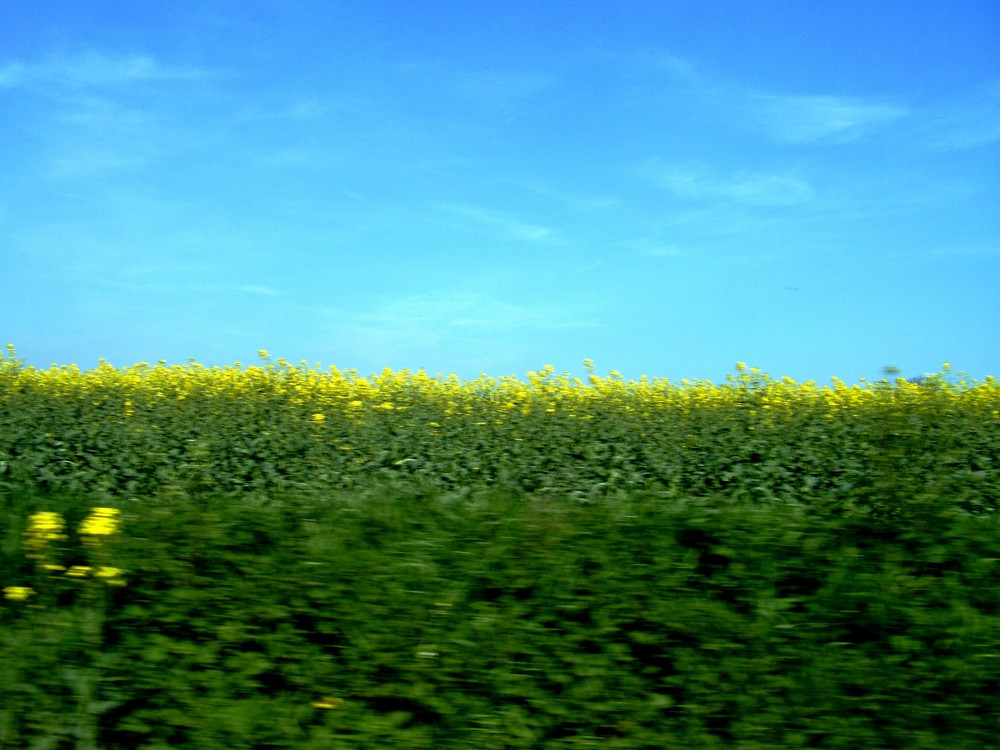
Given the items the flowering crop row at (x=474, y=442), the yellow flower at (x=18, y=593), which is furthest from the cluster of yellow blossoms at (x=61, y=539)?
the flowering crop row at (x=474, y=442)

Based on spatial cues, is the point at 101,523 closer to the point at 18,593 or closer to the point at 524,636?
the point at 18,593

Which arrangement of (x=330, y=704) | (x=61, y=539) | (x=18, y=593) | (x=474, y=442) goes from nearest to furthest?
(x=330, y=704) < (x=18, y=593) < (x=61, y=539) < (x=474, y=442)

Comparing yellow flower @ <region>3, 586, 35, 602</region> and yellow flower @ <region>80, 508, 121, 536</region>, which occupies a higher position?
yellow flower @ <region>80, 508, 121, 536</region>

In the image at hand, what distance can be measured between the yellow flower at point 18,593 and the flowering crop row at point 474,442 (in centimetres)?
351

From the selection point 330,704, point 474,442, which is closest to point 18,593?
point 330,704

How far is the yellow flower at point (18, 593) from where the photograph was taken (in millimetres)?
4312

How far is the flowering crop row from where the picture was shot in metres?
8.29

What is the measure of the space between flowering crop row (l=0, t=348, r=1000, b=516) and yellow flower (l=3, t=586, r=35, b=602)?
11.5ft

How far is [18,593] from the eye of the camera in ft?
14.1

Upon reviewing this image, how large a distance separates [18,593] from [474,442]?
185 inches

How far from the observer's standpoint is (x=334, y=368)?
10.8 metres

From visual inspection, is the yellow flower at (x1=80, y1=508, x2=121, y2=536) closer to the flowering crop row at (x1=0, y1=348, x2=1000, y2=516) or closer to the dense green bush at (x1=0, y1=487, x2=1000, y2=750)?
the dense green bush at (x1=0, y1=487, x2=1000, y2=750)

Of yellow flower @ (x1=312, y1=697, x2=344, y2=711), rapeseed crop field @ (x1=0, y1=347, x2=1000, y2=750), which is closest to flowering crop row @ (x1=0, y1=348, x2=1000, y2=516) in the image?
rapeseed crop field @ (x1=0, y1=347, x2=1000, y2=750)

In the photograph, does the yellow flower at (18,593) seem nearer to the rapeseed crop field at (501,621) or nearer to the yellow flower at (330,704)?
the rapeseed crop field at (501,621)
